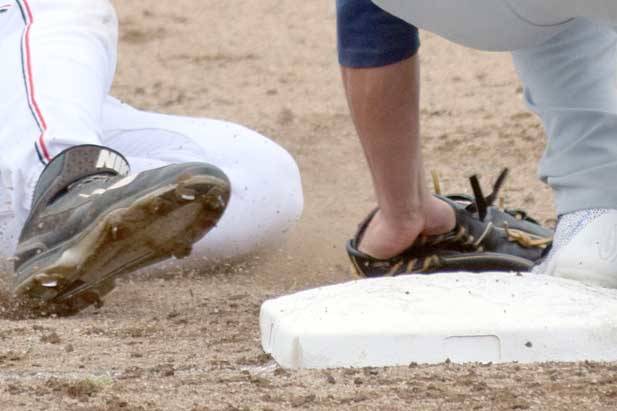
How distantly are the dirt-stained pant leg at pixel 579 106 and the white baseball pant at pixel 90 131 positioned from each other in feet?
2.03

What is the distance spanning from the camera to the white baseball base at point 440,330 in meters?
1.73

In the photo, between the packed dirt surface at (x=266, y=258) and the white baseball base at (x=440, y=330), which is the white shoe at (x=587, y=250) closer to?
the white baseball base at (x=440, y=330)

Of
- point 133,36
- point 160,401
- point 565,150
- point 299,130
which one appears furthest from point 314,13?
point 160,401

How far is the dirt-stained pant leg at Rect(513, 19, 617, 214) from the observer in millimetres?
2199

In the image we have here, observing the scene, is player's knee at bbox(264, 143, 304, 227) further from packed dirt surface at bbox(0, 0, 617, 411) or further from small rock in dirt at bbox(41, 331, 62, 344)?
small rock in dirt at bbox(41, 331, 62, 344)

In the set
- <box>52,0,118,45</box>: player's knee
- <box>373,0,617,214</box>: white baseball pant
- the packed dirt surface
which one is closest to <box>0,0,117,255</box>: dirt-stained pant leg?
<box>52,0,118,45</box>: player's knee

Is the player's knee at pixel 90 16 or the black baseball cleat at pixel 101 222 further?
the player's knee at pixel 90 16

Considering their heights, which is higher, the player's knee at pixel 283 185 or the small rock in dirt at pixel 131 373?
the small rock in dirt at pixel 131 373

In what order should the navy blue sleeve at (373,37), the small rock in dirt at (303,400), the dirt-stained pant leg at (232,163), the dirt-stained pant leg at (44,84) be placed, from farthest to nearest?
the dirt-stained pant leg at (232,163) < the dirt-stained pant leg at (44,84) < the navy blue sleeve at (373,37) < the small rock in dirt at (303,400)

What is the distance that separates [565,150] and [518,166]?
4.54 ft

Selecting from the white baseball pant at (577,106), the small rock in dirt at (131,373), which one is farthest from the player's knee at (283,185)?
the small rock in dirt at (131,373)

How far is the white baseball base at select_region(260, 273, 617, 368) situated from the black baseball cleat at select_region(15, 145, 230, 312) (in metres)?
0.21

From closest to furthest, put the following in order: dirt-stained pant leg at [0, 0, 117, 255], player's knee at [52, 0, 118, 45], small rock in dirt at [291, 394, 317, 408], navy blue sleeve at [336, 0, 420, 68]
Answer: small rock in dirt at [291, 394, 317, 408], navy blue sleeve at [336, 0, 420, 68], dirt-stained pant leg at [0, 0, 117, 255], player's knee at [52, 0, 118, 45]

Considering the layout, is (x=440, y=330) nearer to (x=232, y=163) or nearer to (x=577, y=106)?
(x=577, y=106)
